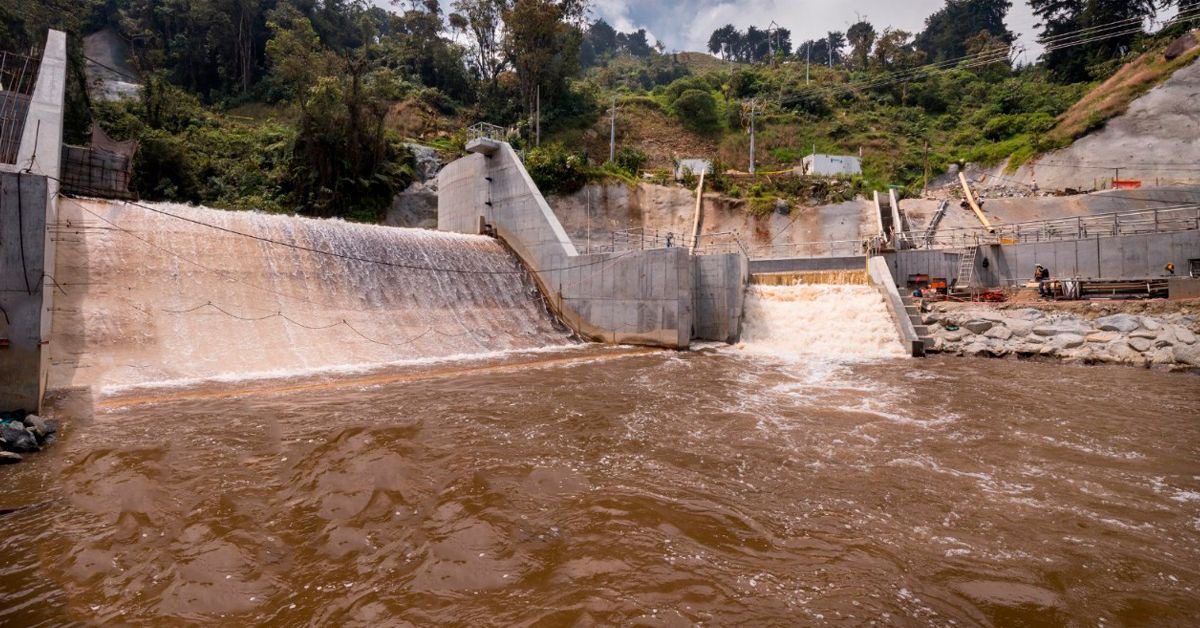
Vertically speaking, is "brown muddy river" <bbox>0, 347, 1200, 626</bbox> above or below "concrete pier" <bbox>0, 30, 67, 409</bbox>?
below

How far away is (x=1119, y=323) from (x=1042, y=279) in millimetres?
4774

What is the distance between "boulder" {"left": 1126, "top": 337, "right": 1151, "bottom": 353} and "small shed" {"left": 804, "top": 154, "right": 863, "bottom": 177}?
74.4 ft

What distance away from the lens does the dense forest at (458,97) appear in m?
24.1

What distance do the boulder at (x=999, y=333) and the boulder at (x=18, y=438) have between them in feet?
57.9

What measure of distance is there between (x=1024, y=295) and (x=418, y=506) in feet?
61.0

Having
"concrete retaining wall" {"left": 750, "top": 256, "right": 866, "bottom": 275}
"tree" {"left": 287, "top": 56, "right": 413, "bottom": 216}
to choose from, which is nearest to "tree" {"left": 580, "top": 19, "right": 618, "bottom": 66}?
"tree" {"left": 287, "top": 56, "right": 413, "bottom": 216}

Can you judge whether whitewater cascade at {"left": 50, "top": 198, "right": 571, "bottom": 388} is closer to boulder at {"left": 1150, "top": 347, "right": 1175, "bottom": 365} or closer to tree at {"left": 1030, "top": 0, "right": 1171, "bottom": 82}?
boulder at {"left": 1150, "top": 347, "right": 1175, "bottom": 365}

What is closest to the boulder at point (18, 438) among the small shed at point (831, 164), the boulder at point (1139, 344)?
the boulder at point (1139, 344)

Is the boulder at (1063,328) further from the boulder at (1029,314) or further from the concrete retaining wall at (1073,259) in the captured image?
the concrete retaining wall at (1073,259)

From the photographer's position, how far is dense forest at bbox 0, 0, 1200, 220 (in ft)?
79.0

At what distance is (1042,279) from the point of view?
1642cm

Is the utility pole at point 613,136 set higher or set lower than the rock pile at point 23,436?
higher

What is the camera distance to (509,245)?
18516mm

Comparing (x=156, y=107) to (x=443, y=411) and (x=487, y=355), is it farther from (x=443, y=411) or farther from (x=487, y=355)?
(x=443, y=411)
